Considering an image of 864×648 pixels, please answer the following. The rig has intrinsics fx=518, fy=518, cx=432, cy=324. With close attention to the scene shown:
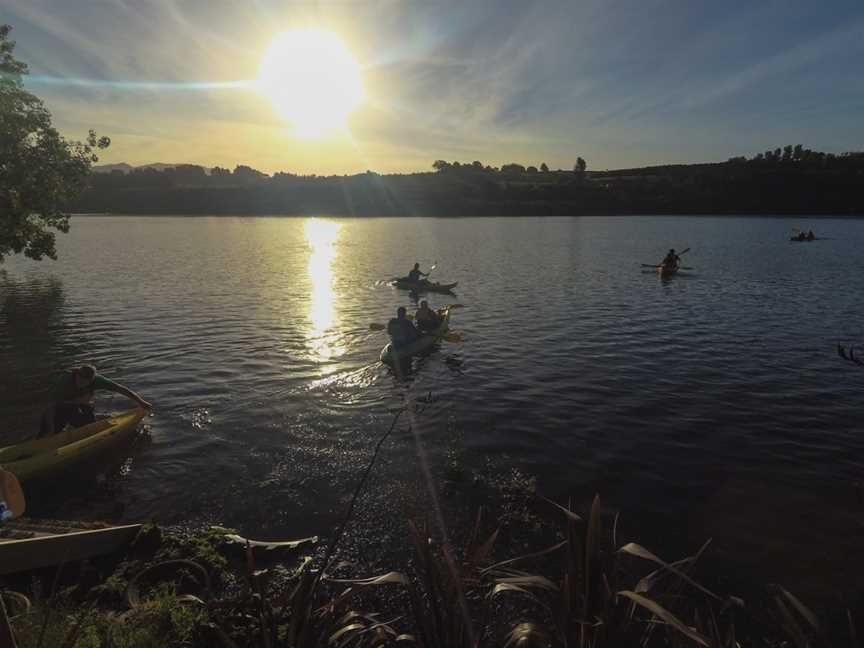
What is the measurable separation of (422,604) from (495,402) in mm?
13785

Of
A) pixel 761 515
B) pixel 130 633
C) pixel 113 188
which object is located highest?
pixel 113 188

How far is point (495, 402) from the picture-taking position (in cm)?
1734

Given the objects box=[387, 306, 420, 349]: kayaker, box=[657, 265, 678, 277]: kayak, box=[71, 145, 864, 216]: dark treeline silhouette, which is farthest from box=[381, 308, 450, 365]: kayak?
box=[71, 145, 864, 216]: dark treeline silhouette

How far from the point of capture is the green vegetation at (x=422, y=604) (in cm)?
347

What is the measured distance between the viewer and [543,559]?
31.2 ft

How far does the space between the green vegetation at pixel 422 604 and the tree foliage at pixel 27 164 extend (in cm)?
3213

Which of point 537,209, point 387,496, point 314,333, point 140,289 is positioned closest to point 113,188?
point 537,209

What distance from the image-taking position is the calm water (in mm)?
11242

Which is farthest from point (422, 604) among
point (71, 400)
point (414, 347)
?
point (414, 347)

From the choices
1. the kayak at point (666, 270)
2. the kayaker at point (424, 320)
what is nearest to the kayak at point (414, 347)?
the kayaker at point (424, 320)

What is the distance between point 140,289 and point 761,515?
3994cm

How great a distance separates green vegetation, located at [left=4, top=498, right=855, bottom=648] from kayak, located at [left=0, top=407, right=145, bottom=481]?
448 centimetres

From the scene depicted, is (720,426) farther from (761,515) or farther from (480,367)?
(480,367)

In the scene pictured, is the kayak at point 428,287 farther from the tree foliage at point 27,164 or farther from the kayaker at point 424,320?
the tree foliage at point 27,164
